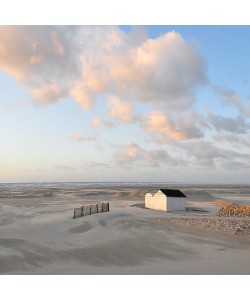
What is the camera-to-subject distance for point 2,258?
67.7ft

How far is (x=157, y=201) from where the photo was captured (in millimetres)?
48812

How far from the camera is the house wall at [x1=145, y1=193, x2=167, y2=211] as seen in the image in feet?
155

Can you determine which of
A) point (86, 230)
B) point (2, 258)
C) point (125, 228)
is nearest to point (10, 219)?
point (86, 230)

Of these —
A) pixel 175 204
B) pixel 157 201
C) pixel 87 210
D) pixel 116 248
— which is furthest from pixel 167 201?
pixel 116 248

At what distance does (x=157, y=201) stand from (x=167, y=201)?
88.4 inches

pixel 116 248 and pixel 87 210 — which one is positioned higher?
pixel 87 210

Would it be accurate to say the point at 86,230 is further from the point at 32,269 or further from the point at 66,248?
the point at 32,269

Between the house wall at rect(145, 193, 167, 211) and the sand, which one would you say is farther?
the house wall at rect(145, 193, 167, 211)

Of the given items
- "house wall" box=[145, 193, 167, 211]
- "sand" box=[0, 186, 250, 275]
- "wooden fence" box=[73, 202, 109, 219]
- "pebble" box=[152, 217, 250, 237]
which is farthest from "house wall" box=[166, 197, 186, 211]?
"sand" box=[0, 186, 250, 275]

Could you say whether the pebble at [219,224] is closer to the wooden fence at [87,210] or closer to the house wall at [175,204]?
the wooden fence at [87,210]

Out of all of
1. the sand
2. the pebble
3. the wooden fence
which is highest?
the wooden fence

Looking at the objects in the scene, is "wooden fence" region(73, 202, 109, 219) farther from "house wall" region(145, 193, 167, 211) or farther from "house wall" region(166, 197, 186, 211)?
"house wall" region(166, 197, 186, 211)

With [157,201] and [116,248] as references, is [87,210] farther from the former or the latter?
[116,248]

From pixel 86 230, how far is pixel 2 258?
10.2 m
